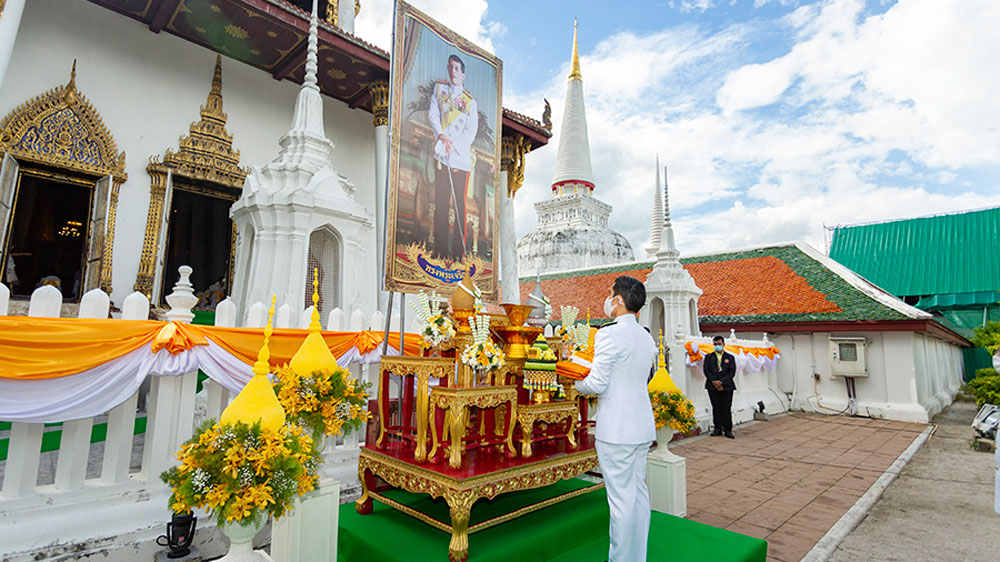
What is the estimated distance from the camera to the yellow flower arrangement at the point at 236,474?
5.97 ft

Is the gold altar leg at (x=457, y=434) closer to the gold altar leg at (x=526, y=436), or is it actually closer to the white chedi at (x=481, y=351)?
the white chedi at (x=481, y=351)

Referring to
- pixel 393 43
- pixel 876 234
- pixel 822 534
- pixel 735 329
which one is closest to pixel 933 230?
pixel 876 234

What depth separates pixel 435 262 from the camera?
6836mm

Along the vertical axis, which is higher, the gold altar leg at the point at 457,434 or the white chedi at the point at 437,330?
the white chedi at the point at 437,330

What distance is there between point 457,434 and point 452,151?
18.0ft

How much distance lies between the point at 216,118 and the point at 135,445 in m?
5.14

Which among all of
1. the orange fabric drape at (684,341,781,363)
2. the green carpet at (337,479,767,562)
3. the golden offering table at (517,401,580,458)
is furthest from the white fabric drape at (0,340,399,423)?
the orange fabric drape at (684,341,781,363)

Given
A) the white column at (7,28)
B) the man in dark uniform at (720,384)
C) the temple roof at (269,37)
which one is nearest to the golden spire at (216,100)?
the temple roof at (269,37)

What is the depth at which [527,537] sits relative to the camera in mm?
3066

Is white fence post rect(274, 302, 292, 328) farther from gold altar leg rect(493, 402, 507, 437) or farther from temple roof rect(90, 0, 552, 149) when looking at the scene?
temple roof rect(90, 0, 552, 149)

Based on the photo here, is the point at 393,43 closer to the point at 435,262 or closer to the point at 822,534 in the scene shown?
the point at 435,262

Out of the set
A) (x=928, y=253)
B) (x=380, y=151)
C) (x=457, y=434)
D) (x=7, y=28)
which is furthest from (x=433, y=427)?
(x=928, y=253)

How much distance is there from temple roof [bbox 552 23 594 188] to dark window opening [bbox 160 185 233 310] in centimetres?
2534

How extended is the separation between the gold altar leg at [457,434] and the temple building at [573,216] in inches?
1044
